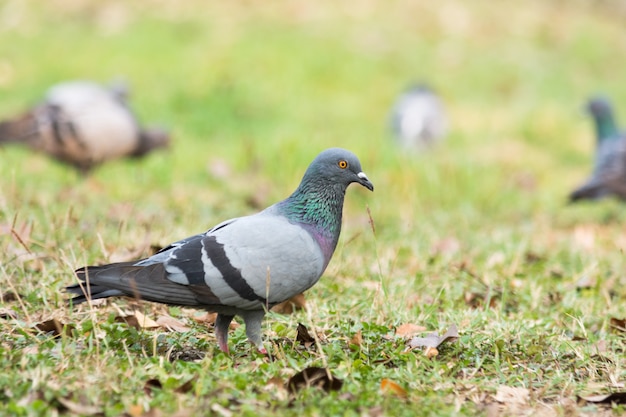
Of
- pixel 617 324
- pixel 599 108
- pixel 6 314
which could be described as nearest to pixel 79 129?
pixel 6 314

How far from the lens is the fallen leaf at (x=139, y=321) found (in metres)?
3.21

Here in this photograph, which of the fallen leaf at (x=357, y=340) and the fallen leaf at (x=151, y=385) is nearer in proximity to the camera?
the fallen leaf at (x=151, y=385)

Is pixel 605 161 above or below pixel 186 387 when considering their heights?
above

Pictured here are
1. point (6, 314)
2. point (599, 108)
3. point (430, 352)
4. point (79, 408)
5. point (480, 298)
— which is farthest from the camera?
point (599, 108)

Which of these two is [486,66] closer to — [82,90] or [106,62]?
[106,62]

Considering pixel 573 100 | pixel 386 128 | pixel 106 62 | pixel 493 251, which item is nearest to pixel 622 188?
pixel 493 251

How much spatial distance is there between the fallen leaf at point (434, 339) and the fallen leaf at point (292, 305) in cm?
70

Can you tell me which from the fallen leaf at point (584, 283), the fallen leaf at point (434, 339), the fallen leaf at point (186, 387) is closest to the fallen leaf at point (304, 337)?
the fallen leaf at point (434, 339)

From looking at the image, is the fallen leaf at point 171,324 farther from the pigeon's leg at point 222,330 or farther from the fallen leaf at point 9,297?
the fallen leaf at point 9,297

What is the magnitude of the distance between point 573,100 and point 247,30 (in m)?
5.23

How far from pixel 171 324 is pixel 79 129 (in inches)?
172

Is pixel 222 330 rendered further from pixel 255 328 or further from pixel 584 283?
pixel 584 283

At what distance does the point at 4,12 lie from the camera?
1377 cm

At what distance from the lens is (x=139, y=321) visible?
3.21m
